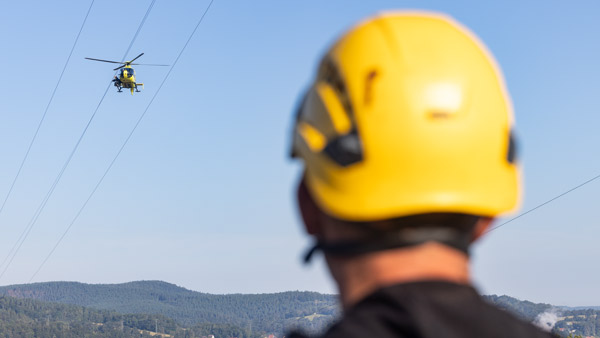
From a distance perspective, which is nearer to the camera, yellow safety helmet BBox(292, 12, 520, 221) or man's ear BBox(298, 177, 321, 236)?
yellow safety helmet BBox(292, 12, 520, 221)

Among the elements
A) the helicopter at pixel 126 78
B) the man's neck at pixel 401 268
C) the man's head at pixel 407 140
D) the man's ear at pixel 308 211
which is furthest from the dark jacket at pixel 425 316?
the helicopter at pixel 126 78

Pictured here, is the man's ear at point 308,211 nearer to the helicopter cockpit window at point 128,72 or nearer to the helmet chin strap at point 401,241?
the helmet chin strap at point 401,241

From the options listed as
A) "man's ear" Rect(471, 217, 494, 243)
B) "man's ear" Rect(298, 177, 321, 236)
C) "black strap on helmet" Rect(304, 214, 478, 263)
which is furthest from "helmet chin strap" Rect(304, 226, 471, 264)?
"man's ear" Rect(298, 177, 321, 236)

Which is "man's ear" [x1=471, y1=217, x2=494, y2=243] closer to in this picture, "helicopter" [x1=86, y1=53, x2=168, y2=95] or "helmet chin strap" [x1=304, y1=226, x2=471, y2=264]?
"helmet chin strap" [x1=304, y1=226, x2=471, y2=264]

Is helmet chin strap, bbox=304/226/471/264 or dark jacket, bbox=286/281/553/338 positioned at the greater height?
helmet chin strap, bbox=304/226/471/264

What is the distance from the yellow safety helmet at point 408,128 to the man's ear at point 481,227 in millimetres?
50

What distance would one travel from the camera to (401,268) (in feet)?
7.27

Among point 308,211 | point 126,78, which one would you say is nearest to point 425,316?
point 308,211

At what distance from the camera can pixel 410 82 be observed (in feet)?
7.54

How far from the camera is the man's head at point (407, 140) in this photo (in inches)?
90.0

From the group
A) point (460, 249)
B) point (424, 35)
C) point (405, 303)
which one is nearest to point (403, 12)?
point (424, 35)

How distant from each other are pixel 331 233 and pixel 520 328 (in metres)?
0.58

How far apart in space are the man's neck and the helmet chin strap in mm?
15

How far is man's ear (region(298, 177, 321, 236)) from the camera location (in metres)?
2.54
